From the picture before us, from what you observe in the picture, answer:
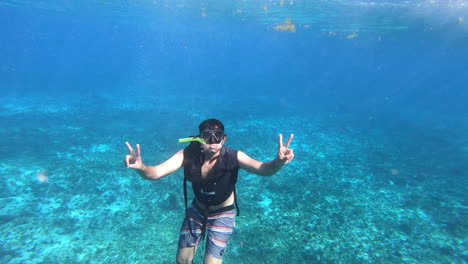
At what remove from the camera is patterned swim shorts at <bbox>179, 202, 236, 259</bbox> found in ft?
Result: 12.8

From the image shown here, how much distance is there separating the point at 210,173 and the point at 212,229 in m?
1.11

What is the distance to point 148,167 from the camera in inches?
130

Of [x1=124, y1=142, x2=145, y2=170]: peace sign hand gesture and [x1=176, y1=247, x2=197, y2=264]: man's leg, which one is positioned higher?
[x1=124, y1=142, x2=145, y2=170]: peace sign hand gesture

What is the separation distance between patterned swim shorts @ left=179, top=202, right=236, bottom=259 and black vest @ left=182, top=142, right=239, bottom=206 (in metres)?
0.33

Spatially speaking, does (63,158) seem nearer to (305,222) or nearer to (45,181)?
(45,181)

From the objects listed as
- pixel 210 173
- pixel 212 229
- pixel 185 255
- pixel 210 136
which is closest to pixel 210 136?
pixel 210 136

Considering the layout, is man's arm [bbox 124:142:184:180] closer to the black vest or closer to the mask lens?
the black vest

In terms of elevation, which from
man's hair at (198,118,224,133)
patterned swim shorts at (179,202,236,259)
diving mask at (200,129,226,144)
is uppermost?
man's hair at (198,118,224,133)

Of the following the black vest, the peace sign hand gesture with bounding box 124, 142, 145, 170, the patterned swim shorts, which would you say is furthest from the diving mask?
the patterned swim shorts

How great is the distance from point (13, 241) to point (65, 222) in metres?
1.11

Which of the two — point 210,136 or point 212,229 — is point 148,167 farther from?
point 212,229

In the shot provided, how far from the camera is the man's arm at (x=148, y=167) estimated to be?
3086mm

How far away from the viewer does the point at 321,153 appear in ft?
42.9

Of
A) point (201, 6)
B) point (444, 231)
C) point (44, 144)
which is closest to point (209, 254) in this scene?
point (444, 231)
